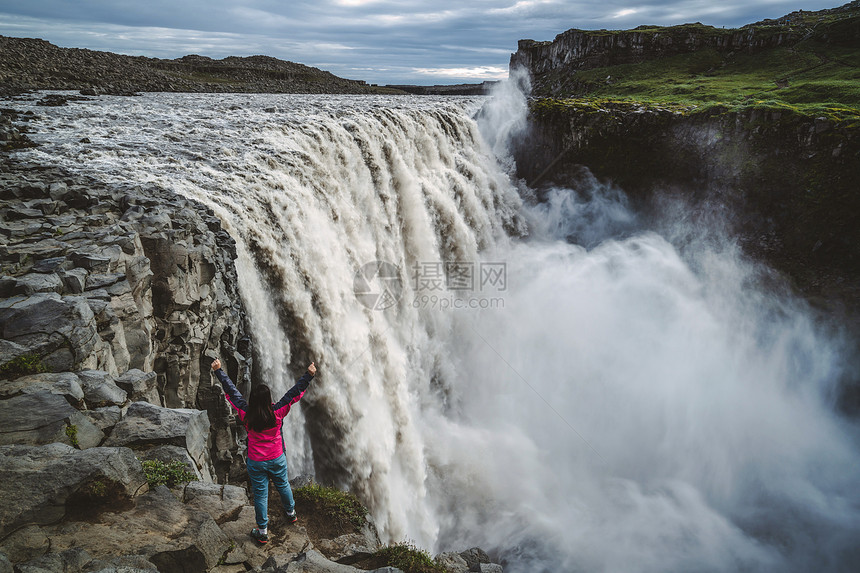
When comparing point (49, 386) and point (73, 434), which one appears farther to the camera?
point (49, 386)

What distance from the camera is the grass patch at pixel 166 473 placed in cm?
611

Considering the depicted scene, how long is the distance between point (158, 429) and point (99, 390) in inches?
39.5

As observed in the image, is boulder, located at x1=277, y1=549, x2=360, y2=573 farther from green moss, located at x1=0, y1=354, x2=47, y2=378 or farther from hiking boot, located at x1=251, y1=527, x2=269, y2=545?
green moss, located at x1=0, y1=354, x2=47, y2=378

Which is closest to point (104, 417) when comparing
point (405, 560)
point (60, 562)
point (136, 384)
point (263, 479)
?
point (136, 384)

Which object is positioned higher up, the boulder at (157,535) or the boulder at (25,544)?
the boulder at (25,544)

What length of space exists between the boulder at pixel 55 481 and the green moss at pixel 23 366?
1.64 meters

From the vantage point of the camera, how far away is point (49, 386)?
6.44 meters

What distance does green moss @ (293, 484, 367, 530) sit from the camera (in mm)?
8406

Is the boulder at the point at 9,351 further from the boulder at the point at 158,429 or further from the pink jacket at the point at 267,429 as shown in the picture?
the pink jacket at the point at 267,429

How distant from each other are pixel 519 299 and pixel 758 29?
55530mm

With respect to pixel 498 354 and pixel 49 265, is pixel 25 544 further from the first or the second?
pixel 498 354

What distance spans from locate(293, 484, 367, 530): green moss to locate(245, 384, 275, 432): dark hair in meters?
2.80

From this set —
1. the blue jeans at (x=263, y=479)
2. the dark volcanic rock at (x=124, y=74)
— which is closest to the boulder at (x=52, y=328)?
the blue jeans at (x=263, y=479)

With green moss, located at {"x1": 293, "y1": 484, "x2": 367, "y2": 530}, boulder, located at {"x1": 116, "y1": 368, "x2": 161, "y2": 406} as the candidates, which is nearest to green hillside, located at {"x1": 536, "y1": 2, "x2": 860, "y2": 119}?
green moss, located at {"x1": 293, "y1": 484, "x2": 367, "y2": 530}
